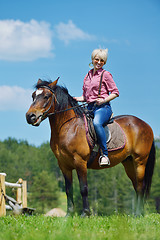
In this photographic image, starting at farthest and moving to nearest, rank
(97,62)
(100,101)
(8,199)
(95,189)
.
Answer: (95,189) < (8,199) < (97,62) < (100,101)

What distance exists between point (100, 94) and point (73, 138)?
3.75ft

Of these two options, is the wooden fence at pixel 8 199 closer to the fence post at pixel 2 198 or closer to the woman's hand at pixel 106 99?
the fence post at pixel 2 198

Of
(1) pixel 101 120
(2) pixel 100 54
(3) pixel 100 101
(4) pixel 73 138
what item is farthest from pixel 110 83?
(4) pixel 73 138

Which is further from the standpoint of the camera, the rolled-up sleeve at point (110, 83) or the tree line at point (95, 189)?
the tree line at point (95, 189)

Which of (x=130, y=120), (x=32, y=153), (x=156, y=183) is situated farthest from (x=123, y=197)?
(x=130, y=120)

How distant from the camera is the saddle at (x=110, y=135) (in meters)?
6.61

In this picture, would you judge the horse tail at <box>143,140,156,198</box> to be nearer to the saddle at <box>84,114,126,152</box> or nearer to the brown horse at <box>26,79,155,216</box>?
the brown horse at <box>26,79,155,216</box>

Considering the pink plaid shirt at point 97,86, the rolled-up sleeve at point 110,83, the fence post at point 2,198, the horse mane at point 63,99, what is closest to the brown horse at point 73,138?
the horse mane at point 63,99

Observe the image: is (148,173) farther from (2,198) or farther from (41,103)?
(2,198)

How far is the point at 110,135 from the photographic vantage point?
22.8 ft

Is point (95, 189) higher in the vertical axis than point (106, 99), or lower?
lower

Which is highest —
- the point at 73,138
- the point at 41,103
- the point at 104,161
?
the point at 41,103

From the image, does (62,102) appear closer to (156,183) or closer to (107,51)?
(107,51)

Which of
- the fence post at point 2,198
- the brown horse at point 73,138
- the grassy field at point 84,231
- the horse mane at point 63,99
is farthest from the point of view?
the fence post at point 2,198
